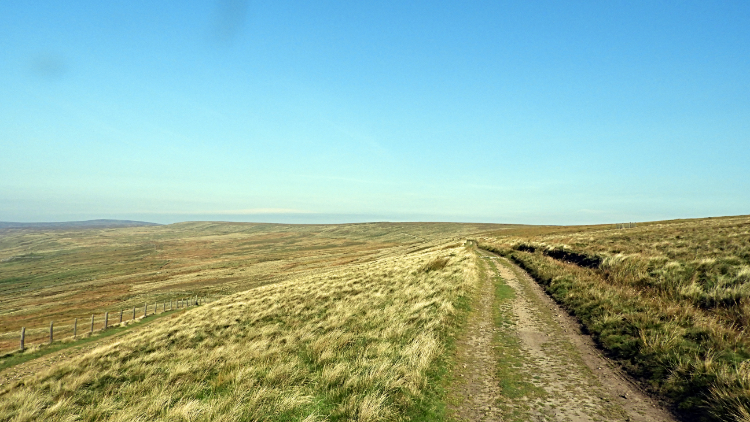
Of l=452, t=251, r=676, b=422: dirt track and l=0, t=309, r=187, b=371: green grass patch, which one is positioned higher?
l=452, t=251, r=676, b=422: dirt track

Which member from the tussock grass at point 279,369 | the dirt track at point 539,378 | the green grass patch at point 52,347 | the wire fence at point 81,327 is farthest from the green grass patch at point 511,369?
the wire fence at point 81,327

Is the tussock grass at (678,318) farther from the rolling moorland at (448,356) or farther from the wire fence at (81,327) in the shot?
the wire fence at (81,327)

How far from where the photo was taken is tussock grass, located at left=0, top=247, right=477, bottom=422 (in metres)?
6.76

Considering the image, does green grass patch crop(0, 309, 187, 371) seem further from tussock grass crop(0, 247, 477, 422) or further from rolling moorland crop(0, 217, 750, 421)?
tussock grass crop(0, 247, 477, 422)

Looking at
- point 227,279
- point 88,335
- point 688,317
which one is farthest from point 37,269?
point 688,317

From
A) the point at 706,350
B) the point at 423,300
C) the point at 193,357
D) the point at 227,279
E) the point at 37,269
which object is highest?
the point at 706,350

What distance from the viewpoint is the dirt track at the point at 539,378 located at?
20.3 ft

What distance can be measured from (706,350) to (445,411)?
6.43 meters

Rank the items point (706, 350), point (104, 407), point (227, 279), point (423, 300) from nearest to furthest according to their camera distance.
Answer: point (706, 350) → point (104, 407) → point (423, 300) → point (227, 279)

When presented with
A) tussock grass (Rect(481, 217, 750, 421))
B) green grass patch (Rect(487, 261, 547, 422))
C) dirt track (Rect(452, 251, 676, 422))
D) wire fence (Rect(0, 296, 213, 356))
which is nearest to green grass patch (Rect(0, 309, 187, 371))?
wire fence (Rect(0, 296, 213, 356))

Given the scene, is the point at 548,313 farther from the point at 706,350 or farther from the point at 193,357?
the point at 193,357

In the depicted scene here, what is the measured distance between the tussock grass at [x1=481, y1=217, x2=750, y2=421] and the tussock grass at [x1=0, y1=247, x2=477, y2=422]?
15.6 feet

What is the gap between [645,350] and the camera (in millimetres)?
8062

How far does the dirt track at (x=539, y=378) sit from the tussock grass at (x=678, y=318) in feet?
2.05
